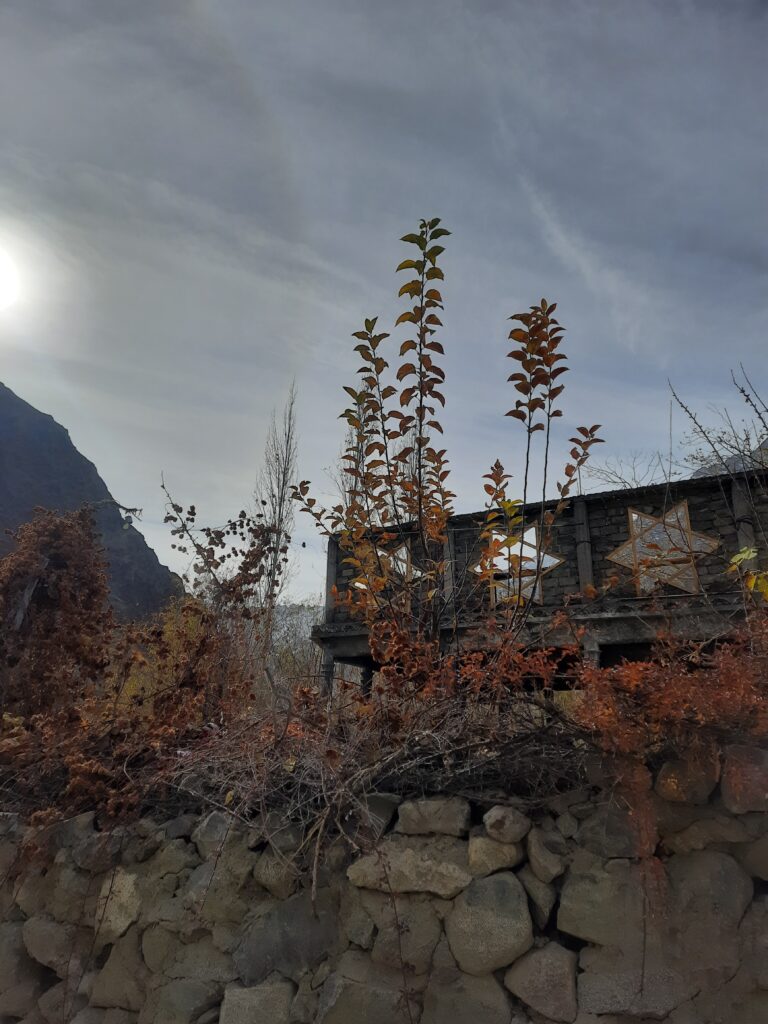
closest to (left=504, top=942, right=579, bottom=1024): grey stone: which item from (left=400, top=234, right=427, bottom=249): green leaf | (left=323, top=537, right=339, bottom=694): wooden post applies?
(left=400, top=234, right=427, bottom=249): green leaf

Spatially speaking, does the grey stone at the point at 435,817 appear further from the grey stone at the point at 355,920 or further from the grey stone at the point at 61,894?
the grey stone at the point at 61,894

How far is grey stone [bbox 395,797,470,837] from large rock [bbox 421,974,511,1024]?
1.42ft

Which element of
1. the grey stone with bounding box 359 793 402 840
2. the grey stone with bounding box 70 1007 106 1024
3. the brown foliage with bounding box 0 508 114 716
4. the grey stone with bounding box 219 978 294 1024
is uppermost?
the brown foliage with bounding box 0 508 114 716

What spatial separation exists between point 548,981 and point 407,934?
480mm

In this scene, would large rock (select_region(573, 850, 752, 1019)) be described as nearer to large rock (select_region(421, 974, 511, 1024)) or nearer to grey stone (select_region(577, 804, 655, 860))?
grey stone (select_region(577, 804, 655, 860))

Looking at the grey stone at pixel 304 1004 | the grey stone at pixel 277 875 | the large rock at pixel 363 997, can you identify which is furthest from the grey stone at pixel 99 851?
the large rock at pixel 363 997

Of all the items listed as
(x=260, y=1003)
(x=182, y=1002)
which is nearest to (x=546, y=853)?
(x=260, y=1003)

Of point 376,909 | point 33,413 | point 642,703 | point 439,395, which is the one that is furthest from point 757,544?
point 33,413

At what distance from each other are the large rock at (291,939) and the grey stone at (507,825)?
675mm

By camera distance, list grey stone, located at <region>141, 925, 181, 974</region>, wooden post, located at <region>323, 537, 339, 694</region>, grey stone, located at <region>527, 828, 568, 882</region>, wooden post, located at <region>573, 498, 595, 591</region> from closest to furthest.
A: grey stone, located at <region>527, 828, 568, 882</region>
grey stone, located at <region>141, 925, 181, 974</region>
wooden post, located at <region>573, 498, 595, 591</region>
wooden post, located at <region>323, 537, 339, 694</region>

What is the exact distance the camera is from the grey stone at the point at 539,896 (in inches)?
81.8

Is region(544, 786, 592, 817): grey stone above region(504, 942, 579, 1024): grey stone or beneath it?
above

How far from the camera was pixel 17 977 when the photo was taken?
285cm

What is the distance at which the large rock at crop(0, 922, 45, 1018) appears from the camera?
110 inches
